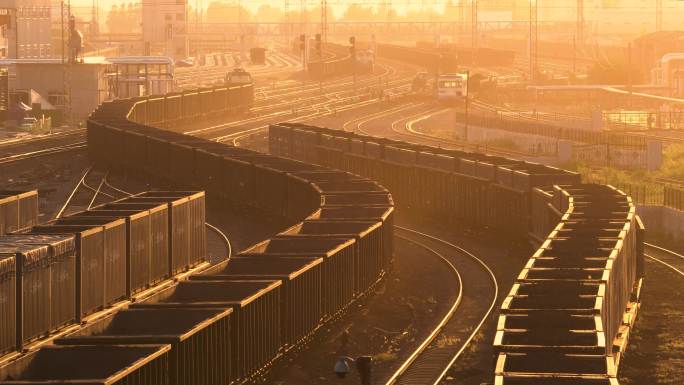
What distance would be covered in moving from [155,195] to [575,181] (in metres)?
17.4

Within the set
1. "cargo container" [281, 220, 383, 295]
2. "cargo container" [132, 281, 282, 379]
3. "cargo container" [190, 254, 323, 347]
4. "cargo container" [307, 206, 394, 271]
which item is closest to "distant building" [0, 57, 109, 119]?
"cargo container" [307, 206, 394, 271]

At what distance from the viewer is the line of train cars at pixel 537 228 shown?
24000mm

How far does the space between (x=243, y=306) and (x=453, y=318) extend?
11.2 metres

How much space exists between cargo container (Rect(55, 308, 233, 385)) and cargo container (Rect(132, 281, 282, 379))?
1.44 feet

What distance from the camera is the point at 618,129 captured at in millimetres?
110438

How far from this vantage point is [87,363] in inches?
906

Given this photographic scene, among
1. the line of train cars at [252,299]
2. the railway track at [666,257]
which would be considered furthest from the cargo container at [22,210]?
the railway track at [666,257]

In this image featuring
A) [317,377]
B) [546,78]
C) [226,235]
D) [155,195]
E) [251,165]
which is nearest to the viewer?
[317,377]

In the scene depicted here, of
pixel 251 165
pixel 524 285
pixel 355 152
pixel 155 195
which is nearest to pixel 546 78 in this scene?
pixel 355 152

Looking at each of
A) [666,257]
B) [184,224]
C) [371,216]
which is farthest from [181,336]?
[666,257]

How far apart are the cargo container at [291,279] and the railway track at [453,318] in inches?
96.1

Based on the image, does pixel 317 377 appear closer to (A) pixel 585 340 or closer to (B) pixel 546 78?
(A) pixel 585 340

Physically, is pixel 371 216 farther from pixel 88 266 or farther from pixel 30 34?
pixel 30 34

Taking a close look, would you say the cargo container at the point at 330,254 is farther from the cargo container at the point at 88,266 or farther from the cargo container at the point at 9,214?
the cargo container at the point at 9,214
